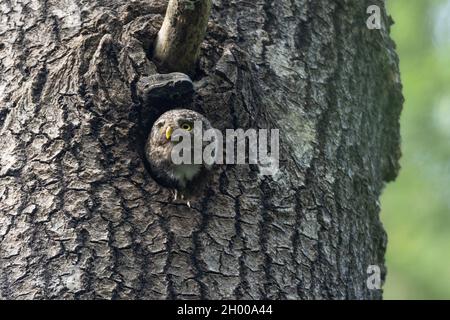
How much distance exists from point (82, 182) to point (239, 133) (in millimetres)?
475

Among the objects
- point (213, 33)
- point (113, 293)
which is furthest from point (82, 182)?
point (213, 33)

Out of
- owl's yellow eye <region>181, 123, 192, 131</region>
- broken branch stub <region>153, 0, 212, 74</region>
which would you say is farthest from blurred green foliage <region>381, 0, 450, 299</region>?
owl's yellow eye <region>181, 123, 192, 131</region>

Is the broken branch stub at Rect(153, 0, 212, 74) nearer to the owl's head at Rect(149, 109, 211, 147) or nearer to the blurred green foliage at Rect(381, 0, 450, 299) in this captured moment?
the owl's head at Rect(149, 109, 211, 147)

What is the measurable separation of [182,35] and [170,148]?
13.0 inches

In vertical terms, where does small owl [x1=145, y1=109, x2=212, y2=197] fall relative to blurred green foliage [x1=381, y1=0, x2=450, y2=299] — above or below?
below

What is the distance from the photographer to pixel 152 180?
2.19 m

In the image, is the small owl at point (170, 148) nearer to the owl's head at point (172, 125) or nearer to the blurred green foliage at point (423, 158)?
the owl's head at point (172, 125)

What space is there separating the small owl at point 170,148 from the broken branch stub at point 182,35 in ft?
0.58

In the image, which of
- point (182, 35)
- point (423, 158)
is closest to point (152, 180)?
point (182, 35)

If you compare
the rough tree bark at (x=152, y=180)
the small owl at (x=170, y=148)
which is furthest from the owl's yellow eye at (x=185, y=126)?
the rough tree bark at (x=152, y=180)

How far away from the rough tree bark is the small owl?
0.04 metres

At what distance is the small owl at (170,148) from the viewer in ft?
7.11

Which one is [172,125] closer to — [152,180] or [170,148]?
[170,148]

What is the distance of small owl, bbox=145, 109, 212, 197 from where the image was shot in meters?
2.17
